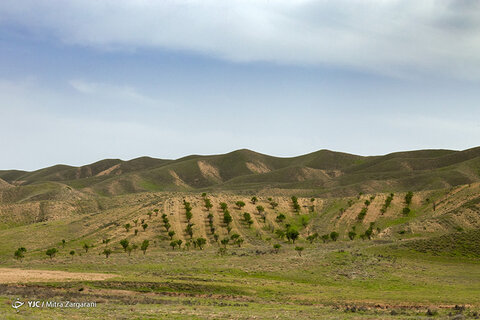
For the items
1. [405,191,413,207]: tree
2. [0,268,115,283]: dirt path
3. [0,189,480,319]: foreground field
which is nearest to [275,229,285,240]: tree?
[0,189,480,319]: foreground field

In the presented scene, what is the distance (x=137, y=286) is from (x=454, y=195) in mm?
79678

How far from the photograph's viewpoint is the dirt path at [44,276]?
1591 inches

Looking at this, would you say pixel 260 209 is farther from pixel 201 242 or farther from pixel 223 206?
pixel 201 242

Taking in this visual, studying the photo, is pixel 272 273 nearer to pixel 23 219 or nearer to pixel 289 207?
pixel 289 207

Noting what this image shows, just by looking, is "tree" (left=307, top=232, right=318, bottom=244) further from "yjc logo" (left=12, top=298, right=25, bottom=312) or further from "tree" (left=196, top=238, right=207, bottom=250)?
"yjc logo" (left=12, top=298, right=25, bottom=312)

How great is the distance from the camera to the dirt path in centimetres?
4041

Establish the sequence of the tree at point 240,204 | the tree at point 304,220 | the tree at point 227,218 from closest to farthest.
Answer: the tree at point 227,218
the tree at point 304,220
the tree at point 240,204

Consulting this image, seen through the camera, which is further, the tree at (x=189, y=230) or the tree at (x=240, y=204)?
the tree at (x=240, y=204)

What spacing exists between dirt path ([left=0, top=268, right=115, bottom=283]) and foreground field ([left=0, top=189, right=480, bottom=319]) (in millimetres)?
123

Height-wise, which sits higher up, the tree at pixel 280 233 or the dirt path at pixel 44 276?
the dirt path at pixel 44 276

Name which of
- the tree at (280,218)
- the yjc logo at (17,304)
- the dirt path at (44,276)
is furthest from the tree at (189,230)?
the yjc logo at (17,304)

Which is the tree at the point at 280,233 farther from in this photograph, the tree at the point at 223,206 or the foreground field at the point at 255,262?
the tree at the point at 223,206

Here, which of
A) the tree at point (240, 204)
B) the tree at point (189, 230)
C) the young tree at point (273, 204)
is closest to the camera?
the tree at point (189, 230)

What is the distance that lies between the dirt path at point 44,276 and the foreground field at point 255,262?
0.12 m
